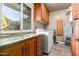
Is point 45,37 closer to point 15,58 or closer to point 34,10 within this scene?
point 34,10

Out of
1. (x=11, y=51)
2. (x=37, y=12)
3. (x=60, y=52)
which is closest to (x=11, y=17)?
(x=11, y=51)

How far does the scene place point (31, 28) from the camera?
13.0 feet

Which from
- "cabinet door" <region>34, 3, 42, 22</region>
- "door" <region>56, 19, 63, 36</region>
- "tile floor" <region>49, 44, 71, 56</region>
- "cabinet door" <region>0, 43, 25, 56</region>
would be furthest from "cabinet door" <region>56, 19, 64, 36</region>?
"cabinet door" <region>0, 43, 25, 56</region>

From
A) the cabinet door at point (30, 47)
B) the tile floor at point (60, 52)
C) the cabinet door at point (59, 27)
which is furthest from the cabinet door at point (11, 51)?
the cabinet door at point (59, 27)

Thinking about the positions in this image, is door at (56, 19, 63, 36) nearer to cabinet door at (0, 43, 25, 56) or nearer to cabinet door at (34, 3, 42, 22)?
cabinet door at (34, 3, 42, 22)

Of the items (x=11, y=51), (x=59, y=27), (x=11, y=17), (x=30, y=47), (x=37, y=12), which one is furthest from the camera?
(x=59, y=27)

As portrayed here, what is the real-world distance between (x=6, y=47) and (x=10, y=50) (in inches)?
4.4

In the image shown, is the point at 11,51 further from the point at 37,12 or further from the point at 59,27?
the point at 59,27

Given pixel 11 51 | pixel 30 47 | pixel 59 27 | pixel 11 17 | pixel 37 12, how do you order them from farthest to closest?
pixel 59 27
pixel 37 12
pixel 11 17
pixel 30 47
pixel 11 51

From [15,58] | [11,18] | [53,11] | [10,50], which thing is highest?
[53,11]

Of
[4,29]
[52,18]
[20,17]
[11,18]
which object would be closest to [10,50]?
[4,29]

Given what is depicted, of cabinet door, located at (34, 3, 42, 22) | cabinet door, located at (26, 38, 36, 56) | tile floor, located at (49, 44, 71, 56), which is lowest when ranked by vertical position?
tile floor, located at (49, 44, 71, 56)

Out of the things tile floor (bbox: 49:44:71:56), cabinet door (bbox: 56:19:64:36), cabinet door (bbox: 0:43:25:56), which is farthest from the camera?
cabinet door (bbox: 56:19:64:36)

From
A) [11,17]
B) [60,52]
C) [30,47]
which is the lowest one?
[60,52]
